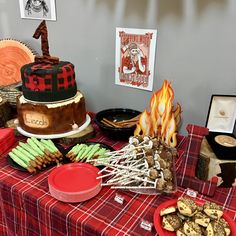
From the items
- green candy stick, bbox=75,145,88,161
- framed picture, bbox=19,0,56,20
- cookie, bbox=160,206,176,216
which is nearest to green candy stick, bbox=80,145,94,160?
green candy stick, bbox=75,145,88,161

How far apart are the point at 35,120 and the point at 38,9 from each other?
0.78 meters

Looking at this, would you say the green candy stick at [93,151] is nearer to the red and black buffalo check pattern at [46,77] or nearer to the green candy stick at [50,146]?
the green candy stick at [50,146]

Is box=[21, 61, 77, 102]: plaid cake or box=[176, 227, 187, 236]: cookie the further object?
box=[21, 61, 77, 102]: plaid cake

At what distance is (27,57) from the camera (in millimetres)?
1724

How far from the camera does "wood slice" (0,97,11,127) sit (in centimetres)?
142

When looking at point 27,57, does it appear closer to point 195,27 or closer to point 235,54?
point 195,27

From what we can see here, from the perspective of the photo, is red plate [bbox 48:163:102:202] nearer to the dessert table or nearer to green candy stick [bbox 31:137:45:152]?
the dessert table

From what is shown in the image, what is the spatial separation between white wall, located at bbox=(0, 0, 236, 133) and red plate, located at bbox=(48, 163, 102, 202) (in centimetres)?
60

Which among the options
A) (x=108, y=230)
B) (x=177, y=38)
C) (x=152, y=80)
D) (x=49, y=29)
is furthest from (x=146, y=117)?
(x=49, y=29)

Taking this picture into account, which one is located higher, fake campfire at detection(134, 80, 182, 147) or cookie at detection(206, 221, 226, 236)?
fake campfire at detection(134, 80, 182, 147)

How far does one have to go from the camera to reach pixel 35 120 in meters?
1.25

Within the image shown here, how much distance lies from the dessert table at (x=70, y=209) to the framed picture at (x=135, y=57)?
0.52 meters

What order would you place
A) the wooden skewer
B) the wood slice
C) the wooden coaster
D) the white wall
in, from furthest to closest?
the wood slice < the wooden skewer < the white wall < the wooden coaster

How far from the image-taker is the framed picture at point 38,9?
1.58m
